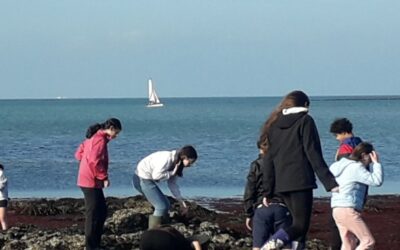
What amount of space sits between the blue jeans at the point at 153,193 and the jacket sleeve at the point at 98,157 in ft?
1.83

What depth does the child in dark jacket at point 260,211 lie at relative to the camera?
10164mm

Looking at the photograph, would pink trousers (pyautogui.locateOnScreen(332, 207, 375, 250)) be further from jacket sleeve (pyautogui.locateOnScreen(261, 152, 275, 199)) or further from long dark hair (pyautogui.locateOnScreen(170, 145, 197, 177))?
long dark hair (pyautogui.locateOnScreen(170, 145, 197, 177))

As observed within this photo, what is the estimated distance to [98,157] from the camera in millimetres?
11922

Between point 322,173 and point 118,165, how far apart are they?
29782 mm

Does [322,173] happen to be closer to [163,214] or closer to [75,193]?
[163,214]

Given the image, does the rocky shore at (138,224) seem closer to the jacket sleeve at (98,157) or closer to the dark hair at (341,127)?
the jacket sleeve at (98,157)

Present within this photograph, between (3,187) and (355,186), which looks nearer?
(355,186)

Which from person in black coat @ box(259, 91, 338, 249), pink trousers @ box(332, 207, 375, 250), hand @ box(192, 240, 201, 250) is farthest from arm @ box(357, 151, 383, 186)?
hand @ box(192, 240, 201, 250)

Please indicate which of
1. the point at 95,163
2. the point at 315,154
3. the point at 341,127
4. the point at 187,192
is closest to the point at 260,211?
the point at 315,154

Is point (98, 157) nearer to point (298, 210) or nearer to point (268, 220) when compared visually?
point (268, 220)

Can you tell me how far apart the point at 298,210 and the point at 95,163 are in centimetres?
300

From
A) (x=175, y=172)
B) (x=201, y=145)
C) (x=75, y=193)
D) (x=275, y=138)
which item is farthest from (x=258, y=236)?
(x=201, y=145)

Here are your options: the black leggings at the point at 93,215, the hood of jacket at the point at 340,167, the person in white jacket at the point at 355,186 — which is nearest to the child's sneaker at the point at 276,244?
the person in white jacket at the point at 355,186

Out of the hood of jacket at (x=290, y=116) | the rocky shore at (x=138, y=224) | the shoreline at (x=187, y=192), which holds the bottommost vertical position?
the shoreline at (x=187, y=192)
